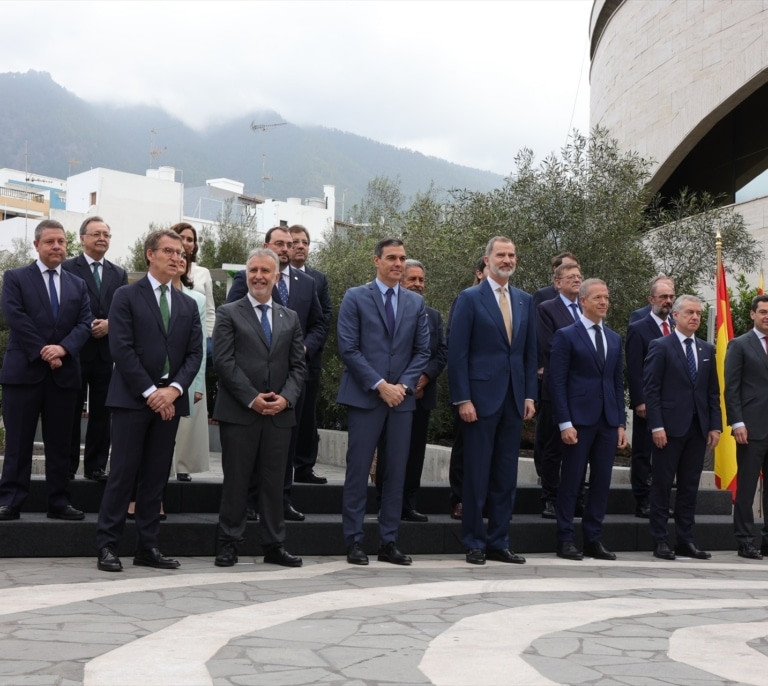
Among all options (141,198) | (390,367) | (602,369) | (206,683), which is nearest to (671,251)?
(602,369)

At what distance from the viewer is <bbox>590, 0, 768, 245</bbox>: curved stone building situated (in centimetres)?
2223

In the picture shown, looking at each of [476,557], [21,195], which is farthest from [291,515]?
[21,195]

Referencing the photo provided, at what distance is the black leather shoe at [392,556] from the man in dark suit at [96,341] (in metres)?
2.28

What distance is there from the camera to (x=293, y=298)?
8.23 meters

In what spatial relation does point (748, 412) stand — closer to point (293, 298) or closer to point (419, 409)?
point (419, 409)

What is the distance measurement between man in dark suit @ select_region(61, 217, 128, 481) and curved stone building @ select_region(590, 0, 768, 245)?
1628 cm

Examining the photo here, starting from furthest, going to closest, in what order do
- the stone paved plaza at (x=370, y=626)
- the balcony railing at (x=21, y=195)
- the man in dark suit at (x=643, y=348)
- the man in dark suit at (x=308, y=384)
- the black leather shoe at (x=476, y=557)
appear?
the balcony railing at (x=21, y=195) → the man in dark suit at (x=643, y=348) → the man in dark suit at (x=308, y=384) → the black leather shoe at (x=476, y=557) → the stone paved plaza at (x=370, y=626)

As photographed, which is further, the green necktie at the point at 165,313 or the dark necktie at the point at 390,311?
the dark necktie at the point at 390,311

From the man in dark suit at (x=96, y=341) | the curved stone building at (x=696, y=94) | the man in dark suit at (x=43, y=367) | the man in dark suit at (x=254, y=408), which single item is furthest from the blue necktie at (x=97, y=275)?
the curved stone building at (x=696, y=94)

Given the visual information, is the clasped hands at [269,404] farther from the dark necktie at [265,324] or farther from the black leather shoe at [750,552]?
the black leather shoe at [750,552]

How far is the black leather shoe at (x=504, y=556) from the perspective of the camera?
774 cm

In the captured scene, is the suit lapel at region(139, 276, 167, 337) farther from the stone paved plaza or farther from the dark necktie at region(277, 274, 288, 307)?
the stone paved plaza

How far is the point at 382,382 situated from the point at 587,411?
186 centimetres

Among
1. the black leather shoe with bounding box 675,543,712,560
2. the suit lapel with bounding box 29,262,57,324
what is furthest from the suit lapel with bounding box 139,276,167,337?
the black leather shoe with bounding box 675,543,712,560
